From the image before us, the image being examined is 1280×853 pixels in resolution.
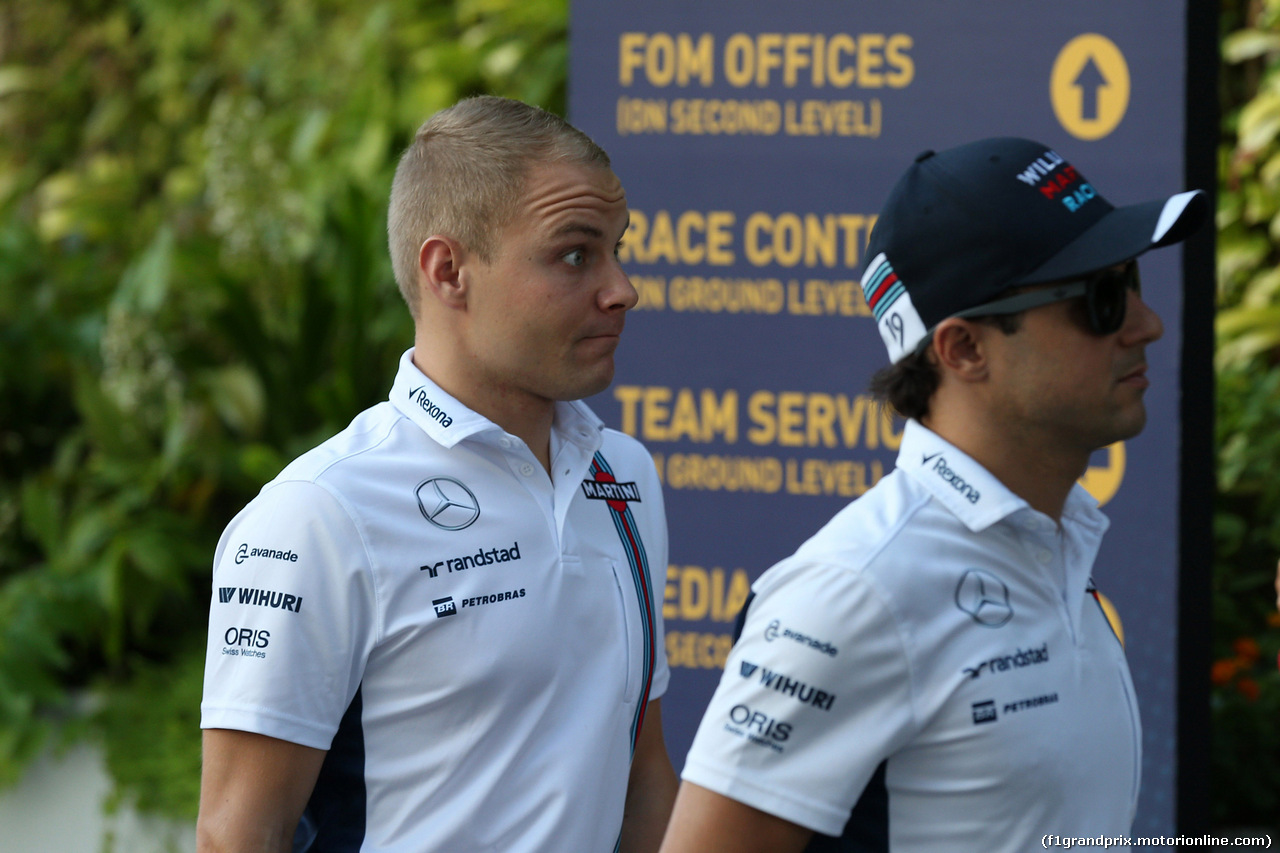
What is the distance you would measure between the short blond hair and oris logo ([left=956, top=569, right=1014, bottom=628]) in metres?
0.80

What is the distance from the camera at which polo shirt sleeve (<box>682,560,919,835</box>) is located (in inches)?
55.2

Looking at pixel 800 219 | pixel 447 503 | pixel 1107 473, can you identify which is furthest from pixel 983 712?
pixel 800 219

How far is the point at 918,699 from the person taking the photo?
142cm

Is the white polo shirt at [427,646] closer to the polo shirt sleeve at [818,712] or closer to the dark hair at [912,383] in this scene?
the polo shirt sleeve at [818,712]

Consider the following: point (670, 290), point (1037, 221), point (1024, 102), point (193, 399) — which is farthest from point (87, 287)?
point (1037, 221)

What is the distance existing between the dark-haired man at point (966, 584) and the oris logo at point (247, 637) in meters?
0.58

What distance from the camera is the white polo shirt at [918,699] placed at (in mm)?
1408

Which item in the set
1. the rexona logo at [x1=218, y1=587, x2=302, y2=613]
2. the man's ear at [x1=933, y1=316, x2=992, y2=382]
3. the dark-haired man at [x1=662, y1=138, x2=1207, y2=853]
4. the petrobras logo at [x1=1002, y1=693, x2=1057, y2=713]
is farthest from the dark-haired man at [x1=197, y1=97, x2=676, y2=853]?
the petrobras logo at [x1=1002, y1=693, x2=1057, y2=713]

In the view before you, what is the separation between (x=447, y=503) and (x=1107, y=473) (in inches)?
76.9

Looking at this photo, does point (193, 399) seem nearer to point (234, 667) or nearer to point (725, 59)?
point (725, 59)

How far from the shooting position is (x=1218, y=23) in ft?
10.2

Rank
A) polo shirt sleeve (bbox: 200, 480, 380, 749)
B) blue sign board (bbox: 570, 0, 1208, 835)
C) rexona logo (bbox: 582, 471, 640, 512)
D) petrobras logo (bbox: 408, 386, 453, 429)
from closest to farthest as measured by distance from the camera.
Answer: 1. polo shirt sleeve (bbox: 200, 480, 380, 749)
2. petrobras logo (bbox: 408, 386, 453, 429)
3. rexona logo (bbox: 582, 471, 640, 512)
4. blue sign board (bbox: 570, 0, 1208, 835)

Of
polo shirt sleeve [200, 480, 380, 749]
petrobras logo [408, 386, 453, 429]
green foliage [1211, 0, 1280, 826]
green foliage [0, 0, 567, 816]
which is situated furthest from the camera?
green foliage [0, 0, 567, 816]

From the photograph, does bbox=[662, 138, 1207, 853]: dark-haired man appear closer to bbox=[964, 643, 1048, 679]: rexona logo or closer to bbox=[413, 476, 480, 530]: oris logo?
bbox=[964, 643, 1048, 679]: rexona logo
